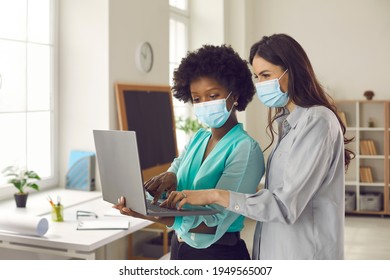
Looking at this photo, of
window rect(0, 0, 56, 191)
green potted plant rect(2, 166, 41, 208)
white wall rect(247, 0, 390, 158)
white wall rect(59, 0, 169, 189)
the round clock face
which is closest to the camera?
green potted plant rect(2, 166, 41, 208)

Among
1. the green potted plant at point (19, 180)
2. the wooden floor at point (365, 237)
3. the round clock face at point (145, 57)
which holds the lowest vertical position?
the wooden floor at point (365, 237)

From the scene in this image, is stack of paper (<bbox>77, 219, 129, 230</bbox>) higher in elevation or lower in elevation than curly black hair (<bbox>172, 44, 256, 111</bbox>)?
lower

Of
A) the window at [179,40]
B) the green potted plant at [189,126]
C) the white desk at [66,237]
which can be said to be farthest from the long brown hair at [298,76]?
the window at [179,40]

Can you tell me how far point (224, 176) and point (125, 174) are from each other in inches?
9.8

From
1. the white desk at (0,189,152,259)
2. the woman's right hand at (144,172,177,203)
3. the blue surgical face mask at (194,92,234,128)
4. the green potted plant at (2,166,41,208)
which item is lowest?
the white desk at (0,189,152,259)

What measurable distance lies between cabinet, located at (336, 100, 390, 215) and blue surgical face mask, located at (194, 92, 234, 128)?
4.72m

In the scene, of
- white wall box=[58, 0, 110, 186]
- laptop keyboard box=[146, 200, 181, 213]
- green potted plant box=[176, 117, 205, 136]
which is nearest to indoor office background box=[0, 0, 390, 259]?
white wall box=[58, 0, 110, 186]

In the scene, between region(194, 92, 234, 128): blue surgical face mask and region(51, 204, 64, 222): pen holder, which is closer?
region(194, 92, 234, 128): blue surgical face mask

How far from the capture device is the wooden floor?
4.51m

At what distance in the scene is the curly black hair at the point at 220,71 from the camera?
4.84ft

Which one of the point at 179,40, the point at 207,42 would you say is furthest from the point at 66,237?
the point at 207,42

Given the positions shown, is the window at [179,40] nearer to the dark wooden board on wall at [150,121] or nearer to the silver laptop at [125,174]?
the dark wooden board on wall at [150,121]

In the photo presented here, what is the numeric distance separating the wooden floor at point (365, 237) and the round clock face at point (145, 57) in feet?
5.76

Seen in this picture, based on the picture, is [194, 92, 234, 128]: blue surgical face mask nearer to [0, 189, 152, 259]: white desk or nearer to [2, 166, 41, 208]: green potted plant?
[0, 189, 152, 259]: white desk
